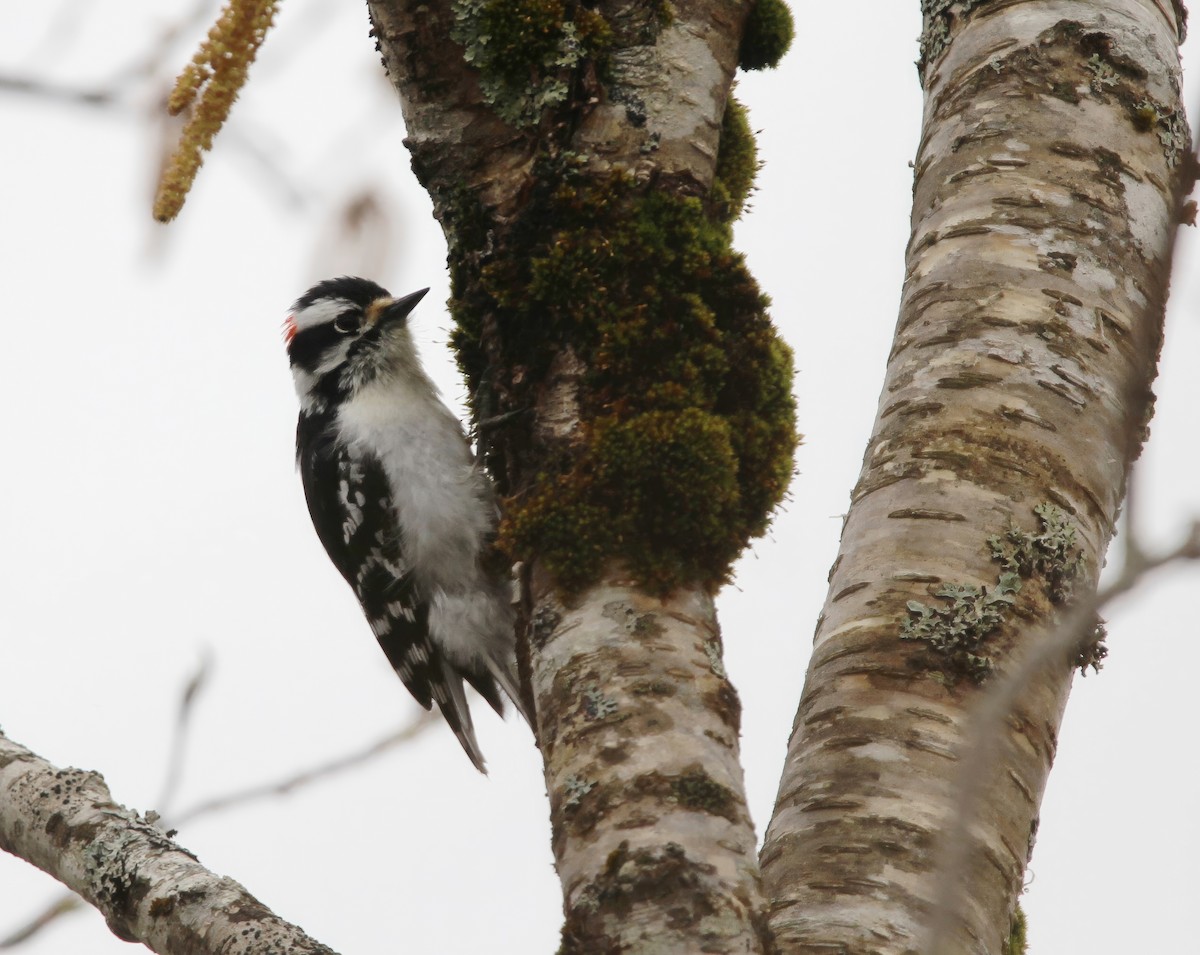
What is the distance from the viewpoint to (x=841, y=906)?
8.39 ft

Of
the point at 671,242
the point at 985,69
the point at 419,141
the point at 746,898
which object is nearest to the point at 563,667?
the point at 746,898

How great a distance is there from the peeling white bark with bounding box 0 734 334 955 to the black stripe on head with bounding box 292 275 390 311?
2977mm

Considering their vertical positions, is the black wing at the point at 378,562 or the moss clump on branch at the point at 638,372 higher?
the black wing at the point at 378,562

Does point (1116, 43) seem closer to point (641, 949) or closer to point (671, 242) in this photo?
point (671, 242)

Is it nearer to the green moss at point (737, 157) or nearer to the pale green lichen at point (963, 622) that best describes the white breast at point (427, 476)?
the green moss at point (737, 157)

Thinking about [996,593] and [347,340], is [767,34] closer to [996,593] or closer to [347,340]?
[996,593]

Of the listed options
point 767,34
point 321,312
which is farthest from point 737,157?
point 321,312

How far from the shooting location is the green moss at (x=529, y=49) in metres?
3.10

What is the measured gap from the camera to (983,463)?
119 inches

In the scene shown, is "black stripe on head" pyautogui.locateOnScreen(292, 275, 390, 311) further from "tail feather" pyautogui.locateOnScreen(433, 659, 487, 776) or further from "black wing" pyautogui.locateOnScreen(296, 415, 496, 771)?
"tail feather" pyautogui.locateOnScreen(433, 659, 487, 776)

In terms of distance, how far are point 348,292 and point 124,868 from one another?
3.50 m

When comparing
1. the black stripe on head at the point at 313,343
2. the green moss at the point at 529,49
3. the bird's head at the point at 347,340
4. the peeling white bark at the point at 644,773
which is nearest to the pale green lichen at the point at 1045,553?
the peeling white bark at the point at 644,773

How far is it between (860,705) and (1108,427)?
86 centimetres

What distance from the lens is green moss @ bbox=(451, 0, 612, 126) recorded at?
10.2 ft
